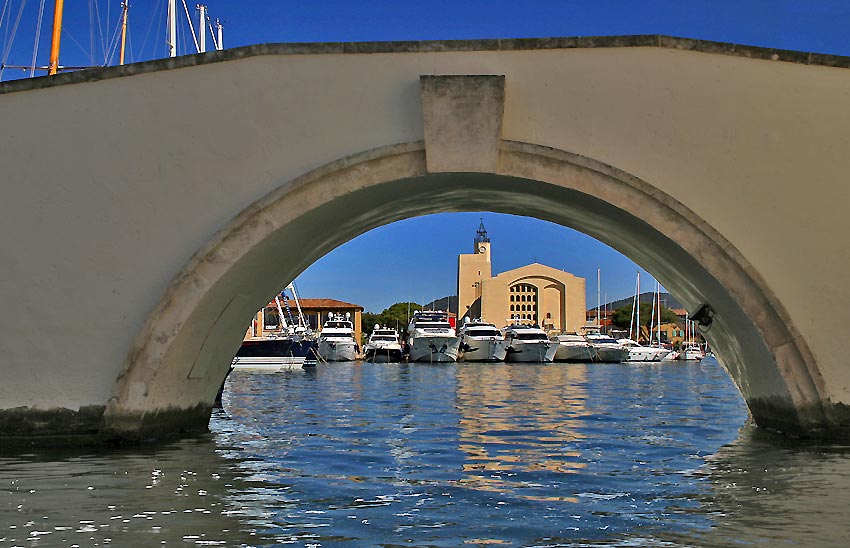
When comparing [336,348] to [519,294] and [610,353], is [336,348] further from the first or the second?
[519,294]

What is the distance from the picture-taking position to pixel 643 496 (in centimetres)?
913

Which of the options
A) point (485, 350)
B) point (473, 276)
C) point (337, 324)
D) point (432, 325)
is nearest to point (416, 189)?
point (485, 350)

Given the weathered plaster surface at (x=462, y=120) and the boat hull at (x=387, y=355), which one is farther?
the boat hull at (x=387, y=355)

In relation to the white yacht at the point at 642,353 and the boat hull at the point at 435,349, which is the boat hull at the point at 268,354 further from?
the white yacht at the point at 642,353

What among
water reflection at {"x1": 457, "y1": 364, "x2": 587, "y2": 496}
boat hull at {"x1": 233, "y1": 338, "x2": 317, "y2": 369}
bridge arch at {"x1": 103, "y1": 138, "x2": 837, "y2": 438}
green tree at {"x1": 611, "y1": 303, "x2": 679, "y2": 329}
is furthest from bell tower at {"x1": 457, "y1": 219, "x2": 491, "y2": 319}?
bridge arch at {"x1": 103, "y1": 138, "x2": 837, "y2": 438}

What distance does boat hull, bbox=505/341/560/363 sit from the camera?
200ft

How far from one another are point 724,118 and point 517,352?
5023 centimetres

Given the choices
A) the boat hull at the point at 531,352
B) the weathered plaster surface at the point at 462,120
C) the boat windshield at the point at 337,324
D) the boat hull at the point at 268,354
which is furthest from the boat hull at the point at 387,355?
the weathered plaster surface at the point at 462,120

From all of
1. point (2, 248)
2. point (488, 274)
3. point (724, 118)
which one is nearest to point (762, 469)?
point (724, 118)

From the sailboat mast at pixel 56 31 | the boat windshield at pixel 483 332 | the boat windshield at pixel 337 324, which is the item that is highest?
the sailboat mast at pixel 56 31

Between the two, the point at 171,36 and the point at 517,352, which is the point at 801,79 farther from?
the point at 517,352

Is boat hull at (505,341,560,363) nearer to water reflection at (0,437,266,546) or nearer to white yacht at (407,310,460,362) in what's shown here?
white yacht at (407,310,460,362)

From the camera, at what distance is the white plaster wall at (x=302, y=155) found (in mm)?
11305

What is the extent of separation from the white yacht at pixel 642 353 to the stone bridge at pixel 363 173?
55488mm
